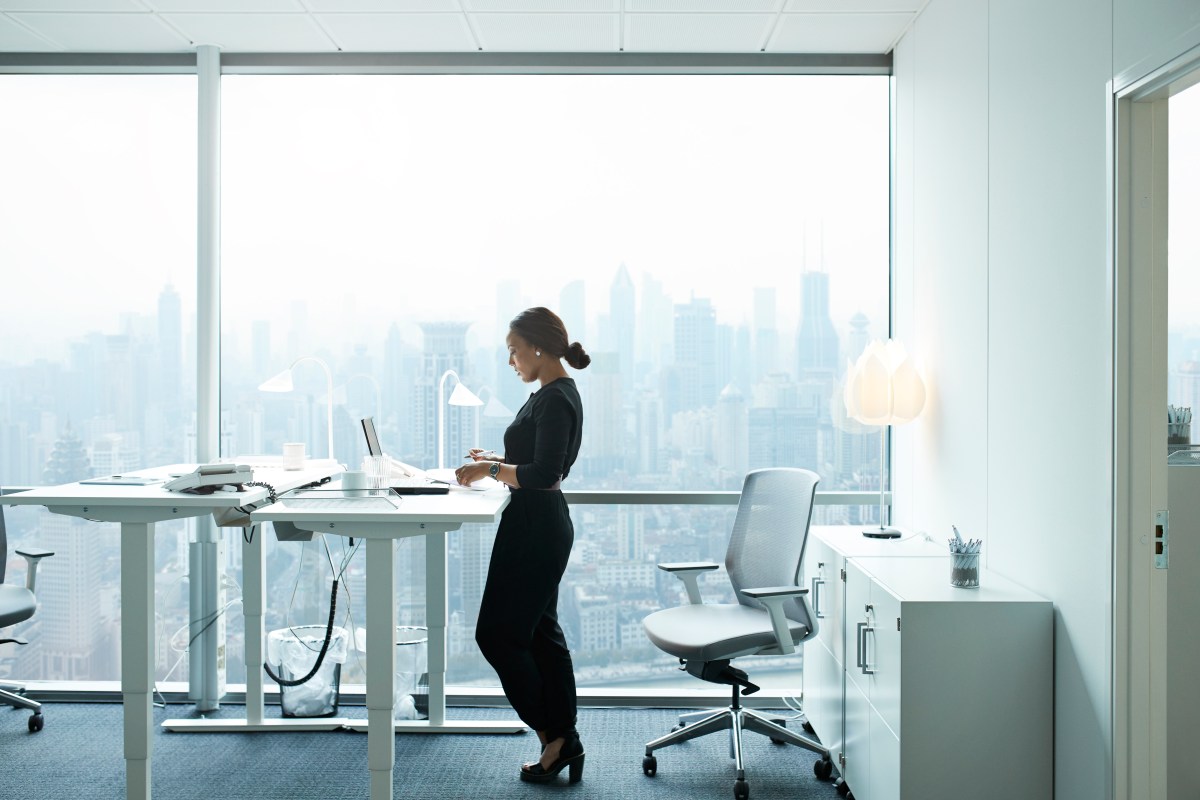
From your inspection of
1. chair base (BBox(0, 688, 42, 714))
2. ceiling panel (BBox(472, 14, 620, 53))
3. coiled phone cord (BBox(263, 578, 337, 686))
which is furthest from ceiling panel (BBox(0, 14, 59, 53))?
chair base (BBox(0, 688, 42, 714))

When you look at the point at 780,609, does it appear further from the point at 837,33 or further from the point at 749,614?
the point at 837,33

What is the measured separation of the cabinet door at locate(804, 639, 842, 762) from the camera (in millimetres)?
3104

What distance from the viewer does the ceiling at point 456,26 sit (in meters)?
3.49

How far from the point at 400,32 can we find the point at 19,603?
8.95 ft

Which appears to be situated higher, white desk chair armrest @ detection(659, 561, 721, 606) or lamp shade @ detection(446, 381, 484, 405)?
lamp shade @ detection(446, 381, 484, 405)

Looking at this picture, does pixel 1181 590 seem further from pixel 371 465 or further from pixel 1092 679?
pixel 371 465

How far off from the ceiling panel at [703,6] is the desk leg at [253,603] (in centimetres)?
258

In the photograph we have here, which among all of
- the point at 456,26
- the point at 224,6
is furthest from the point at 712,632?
the point at 224,6

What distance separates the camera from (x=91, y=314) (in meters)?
4.01

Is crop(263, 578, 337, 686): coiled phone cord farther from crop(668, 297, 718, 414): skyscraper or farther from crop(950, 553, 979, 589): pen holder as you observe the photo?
crop(950, 553, 979, 589): pen holder

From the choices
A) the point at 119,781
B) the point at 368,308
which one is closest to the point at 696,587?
the point at 368,308

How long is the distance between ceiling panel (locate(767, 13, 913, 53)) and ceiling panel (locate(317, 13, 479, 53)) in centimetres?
131

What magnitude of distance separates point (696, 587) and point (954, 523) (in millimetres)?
990

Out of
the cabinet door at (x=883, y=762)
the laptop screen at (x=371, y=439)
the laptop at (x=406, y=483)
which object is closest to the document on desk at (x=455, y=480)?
the laptop at (x=406, y=483)
